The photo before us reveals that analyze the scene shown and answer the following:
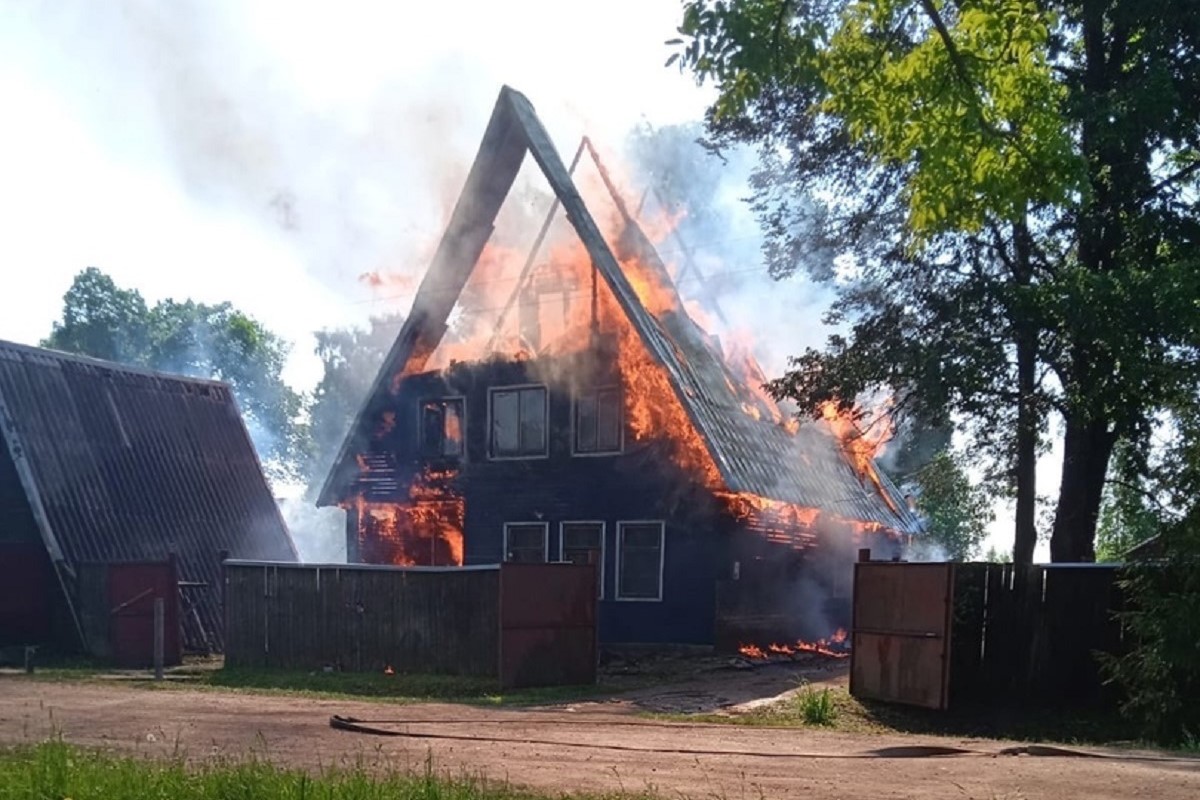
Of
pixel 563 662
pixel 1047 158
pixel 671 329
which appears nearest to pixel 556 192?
pixel 671 329

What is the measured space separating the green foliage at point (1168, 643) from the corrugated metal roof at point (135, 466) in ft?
63.1

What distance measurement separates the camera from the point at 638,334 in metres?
24.8

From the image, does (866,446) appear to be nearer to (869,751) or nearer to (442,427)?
(442,427)

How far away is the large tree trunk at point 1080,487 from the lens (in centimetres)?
2062

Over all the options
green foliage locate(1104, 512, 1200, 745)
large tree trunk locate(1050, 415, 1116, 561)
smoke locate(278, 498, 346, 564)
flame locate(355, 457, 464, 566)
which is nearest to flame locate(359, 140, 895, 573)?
flame locate(355, 457, 464, 566)

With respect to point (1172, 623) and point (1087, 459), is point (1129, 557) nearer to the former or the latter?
point (1172, 623)

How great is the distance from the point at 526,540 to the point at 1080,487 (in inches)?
479

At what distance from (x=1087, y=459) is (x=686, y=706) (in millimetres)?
9270

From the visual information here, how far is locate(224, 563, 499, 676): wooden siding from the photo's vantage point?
60.3 ft

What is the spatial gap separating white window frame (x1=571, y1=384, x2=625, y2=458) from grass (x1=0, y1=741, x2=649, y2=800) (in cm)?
1754

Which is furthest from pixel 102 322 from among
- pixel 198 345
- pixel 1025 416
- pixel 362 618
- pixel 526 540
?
pixel 1025 416

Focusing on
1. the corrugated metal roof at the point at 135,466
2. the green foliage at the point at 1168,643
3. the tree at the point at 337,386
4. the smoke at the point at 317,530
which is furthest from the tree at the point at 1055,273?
the smoke at the point at 317,530

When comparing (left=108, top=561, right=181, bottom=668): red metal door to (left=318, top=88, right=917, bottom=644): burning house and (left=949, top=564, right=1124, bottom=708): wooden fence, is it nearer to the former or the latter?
(left=318, top=88, right=917, bottom=644): burning house

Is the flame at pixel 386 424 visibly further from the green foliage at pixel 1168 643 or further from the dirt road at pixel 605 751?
the green foliage at pixel 1168 643
